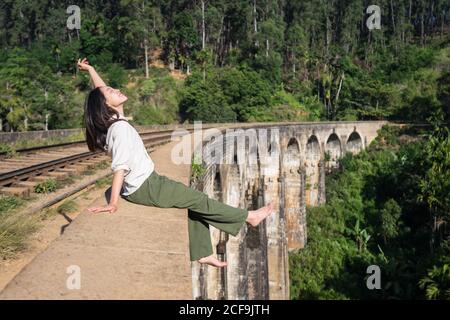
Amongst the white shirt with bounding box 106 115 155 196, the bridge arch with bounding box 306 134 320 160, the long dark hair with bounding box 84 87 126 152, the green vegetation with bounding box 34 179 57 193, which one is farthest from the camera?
the bridge arch with bounding box 306 134 320 160

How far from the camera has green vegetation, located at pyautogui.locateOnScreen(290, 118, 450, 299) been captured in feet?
66.0

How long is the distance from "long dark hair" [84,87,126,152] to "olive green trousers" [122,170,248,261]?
20.5 inches

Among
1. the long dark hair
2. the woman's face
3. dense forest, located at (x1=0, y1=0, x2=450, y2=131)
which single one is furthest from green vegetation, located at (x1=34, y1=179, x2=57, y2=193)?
dense forest, located at (x1=0, y1=0, x2=450, y2=131)

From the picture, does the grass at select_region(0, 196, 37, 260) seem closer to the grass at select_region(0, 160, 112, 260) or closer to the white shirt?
the grass at select_region(0, 160, 112, 260)

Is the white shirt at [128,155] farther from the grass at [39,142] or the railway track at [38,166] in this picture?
the grass at [39,142]

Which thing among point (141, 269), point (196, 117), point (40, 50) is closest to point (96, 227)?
point (141, 269)

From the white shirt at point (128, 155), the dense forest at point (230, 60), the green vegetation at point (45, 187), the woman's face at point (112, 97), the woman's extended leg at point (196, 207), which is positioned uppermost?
the dense forest at point (230, 60)

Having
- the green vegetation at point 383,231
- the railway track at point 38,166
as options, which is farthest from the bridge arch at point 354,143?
the railway track at point 38,166

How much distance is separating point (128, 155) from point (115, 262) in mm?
933

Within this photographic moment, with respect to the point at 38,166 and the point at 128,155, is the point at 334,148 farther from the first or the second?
the point at 128,155

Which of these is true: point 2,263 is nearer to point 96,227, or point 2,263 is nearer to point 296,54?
point 96,227

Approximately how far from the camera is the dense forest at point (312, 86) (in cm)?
2255

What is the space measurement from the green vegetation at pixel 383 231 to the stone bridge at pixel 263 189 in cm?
157

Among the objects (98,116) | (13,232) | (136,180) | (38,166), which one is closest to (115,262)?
(136,180)
